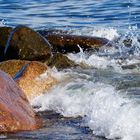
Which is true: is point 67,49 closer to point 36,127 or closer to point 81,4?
point 36,127

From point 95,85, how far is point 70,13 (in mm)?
11205

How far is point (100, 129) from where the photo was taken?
24.0ft

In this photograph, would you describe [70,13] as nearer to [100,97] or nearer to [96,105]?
Result: [100,97]

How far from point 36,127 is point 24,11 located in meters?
14.4

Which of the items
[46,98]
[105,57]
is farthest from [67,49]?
[46,98]

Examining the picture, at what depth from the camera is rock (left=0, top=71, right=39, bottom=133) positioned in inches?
285

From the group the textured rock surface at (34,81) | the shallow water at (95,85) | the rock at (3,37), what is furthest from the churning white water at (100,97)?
the rock at (3,37)

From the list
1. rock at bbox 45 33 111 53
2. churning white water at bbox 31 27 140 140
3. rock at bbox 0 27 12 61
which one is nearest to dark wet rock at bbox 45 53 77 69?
churning white water at bbox 31 27 140 140

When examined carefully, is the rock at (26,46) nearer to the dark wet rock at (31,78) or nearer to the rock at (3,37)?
the rock at (3,37)

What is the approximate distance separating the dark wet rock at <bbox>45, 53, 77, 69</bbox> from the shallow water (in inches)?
11.1

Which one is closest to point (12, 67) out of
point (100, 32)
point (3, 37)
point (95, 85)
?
point (95, 85)

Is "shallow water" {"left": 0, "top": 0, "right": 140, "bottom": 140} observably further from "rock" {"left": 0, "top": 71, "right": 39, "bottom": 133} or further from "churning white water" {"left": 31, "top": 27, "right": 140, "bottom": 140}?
"rock" {"left": 0, "top": 71, "right": 39, "bottom": 133}

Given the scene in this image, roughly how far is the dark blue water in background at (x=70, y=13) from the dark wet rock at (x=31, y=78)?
24.5ft

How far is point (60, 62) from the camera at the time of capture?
1209 cm
